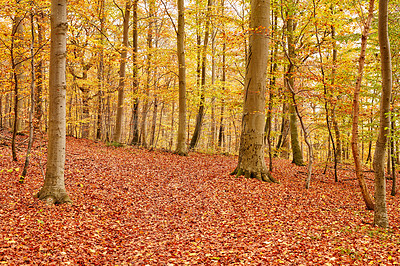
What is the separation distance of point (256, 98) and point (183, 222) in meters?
5.15

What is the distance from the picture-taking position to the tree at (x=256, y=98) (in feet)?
29.7

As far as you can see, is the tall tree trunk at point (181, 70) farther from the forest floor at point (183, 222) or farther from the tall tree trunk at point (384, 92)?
the tall tree trunk at point (384, 92)

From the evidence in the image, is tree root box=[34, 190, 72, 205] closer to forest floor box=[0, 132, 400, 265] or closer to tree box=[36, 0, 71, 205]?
tree box=[36, 0, 71, 205]

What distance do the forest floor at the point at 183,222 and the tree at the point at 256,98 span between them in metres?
0.74

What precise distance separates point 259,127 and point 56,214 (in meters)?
6.77

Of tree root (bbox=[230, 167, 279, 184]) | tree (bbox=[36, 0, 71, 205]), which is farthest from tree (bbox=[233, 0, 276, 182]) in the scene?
tree (bbox=[36, 0, 71, 205])

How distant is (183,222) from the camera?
6.30 meters

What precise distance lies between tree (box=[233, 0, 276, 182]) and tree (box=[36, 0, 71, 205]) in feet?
19.4

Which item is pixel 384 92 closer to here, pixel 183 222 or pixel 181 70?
pixel 183 222

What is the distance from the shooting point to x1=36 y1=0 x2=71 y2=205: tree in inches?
227

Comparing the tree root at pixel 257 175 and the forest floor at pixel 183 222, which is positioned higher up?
the tree root at pixel 257 175

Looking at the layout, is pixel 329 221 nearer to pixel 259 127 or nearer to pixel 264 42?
pixel 259 127

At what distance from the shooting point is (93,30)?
57.3 ft

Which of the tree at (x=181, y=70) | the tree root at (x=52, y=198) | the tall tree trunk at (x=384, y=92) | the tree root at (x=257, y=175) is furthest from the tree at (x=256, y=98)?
the tree root at (x=52, y=198)
